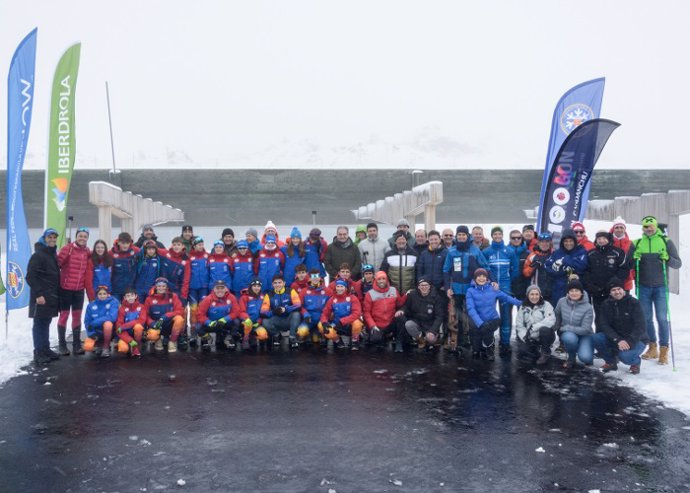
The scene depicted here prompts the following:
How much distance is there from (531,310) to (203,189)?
17.6m

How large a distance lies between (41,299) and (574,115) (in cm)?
1014

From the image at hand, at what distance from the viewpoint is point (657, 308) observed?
23.7ft

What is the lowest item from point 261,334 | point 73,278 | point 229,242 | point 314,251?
point 261,334

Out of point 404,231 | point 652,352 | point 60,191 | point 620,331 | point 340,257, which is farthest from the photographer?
point 60,191

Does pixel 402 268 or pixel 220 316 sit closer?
pixel 220 316

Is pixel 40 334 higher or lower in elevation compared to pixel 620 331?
lower

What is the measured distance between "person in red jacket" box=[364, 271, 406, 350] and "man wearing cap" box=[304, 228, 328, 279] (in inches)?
47.8

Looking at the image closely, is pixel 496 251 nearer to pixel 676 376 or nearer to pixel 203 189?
pixel 676 376

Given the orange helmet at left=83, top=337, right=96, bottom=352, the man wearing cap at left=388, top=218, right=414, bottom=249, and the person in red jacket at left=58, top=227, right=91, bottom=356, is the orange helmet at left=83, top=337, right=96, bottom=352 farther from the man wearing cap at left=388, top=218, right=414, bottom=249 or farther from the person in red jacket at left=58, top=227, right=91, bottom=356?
the man wearing cap at left=388, top=218, right=414, bottom=249

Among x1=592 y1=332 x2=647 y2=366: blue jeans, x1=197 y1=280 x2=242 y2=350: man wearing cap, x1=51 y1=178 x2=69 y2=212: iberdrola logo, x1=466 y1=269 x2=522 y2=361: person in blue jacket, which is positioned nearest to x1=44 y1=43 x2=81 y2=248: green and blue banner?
x1=51 y1=178 x2=69 y2=212: iberdrola logo

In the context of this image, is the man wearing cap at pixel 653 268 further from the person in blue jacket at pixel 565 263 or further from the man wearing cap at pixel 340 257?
the man wearing cap at pixel 340 257

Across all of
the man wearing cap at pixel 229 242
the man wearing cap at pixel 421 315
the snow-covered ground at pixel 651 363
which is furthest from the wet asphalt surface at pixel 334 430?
the man wearing cap at pixel 229 242

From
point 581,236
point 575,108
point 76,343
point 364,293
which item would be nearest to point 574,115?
point 575,108

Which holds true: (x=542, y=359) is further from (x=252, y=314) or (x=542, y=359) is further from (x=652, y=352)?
(x=252, y=314)
